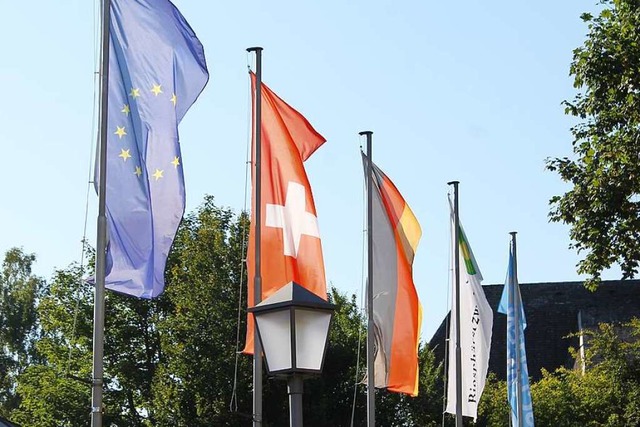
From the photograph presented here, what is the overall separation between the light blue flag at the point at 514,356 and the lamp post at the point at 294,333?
84.0 ft

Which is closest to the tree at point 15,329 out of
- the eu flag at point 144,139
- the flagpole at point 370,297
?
the flagpole at point 370,297

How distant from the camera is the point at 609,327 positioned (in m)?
47.1

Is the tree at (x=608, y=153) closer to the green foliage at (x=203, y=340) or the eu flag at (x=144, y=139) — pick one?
the eu flag at (x=144, y=139)

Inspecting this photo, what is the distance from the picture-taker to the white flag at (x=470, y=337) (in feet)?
103

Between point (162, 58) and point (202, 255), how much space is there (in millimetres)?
27654

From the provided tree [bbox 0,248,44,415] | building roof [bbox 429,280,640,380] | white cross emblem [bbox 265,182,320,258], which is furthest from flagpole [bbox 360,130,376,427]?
tree [bbox 0,248,44,415]

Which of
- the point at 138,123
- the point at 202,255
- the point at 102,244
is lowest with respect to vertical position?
the point at 102,244

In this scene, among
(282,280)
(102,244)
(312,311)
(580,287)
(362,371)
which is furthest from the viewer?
(580,287)

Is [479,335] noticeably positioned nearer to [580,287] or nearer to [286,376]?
[286,376]

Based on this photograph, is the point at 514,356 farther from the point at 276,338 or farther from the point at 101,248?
the point at 276,338

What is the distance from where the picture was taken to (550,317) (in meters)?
65.5

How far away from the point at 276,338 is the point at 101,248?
7.82 metres

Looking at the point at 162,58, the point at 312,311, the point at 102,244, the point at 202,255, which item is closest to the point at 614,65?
the point at 162,58

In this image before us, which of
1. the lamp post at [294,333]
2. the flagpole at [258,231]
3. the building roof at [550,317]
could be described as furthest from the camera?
the building roof at [550,317]
